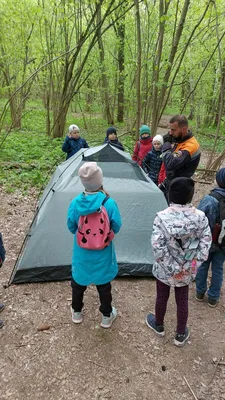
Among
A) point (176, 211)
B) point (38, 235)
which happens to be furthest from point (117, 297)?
point (176, 211)

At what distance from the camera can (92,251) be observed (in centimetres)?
254

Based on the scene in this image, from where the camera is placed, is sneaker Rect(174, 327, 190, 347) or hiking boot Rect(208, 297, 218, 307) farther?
hiking boot Rect(208, 297, 218, 307)

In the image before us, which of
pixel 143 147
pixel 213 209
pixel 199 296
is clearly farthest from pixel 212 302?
pixel 143 147

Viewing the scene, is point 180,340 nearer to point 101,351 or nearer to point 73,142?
point 101,351

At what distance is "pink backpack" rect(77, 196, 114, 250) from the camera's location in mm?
2443

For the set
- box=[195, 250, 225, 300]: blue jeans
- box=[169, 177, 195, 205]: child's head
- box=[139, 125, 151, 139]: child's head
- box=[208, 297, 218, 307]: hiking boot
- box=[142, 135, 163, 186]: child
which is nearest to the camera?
box=[169, 177, 195, 205]: child's head

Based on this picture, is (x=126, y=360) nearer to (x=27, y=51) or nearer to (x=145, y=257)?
(x=145, y=257)

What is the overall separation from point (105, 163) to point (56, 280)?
193 cm

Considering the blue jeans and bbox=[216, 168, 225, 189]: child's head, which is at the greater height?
bbox=[216, 168, 225, 189]: child's head

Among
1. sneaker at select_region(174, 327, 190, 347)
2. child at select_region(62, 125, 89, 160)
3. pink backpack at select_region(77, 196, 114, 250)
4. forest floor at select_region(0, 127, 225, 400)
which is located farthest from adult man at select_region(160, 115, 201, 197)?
child at select_region(62, 125, 89, 160)

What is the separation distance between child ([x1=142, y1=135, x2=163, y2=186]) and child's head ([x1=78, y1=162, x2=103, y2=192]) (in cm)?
294

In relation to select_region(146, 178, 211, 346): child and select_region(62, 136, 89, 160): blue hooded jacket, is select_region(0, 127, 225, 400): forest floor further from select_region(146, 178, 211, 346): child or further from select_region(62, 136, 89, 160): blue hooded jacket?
select_region(62, 136, 89, 160): blue hooded jacket

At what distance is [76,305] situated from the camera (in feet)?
9.30

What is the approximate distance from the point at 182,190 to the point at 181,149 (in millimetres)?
1445
